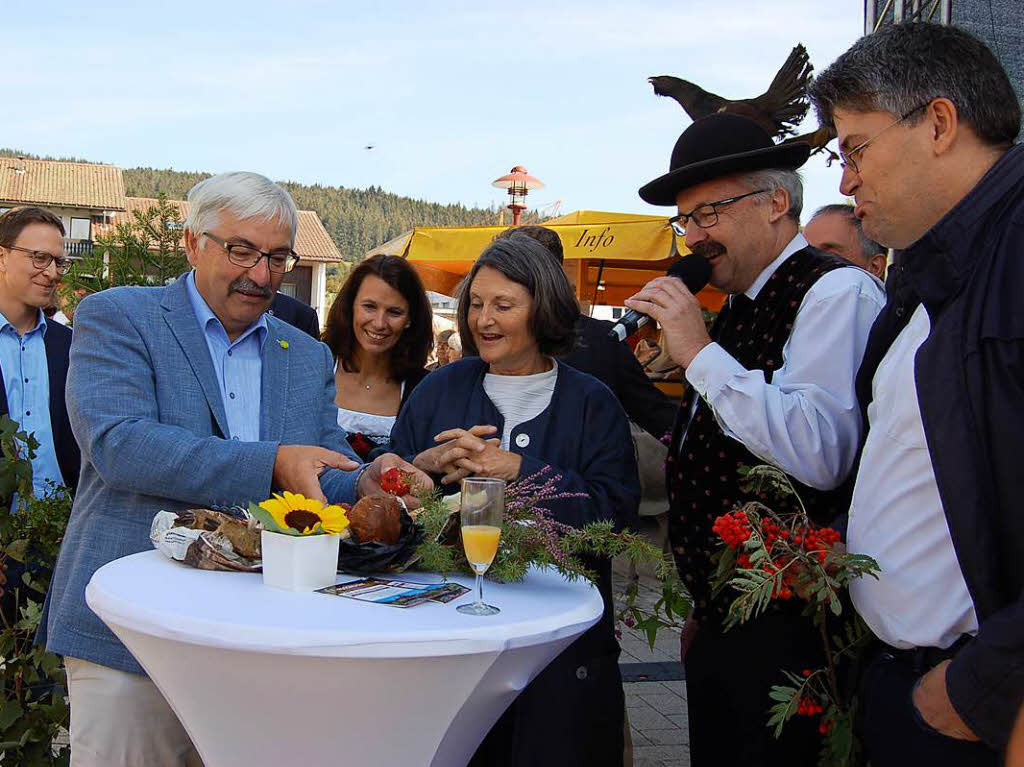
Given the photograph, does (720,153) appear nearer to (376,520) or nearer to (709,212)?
(709,212)

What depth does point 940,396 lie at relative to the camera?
5.36ft

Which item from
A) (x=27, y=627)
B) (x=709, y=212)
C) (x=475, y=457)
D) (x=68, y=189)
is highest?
(x=68, y=189)

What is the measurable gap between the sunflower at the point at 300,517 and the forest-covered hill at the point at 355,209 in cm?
9473

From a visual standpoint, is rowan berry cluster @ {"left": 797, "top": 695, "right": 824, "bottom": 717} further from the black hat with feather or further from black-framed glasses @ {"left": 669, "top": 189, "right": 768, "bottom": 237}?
the black hat with feather

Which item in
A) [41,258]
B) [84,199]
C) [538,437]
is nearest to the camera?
[538,437]

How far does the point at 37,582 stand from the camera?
3.02 m

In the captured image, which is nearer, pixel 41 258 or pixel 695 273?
pixel 695 273

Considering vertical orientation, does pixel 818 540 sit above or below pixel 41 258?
below

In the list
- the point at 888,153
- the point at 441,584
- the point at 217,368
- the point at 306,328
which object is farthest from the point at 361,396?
the point at 888,153

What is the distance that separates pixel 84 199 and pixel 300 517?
56.0m

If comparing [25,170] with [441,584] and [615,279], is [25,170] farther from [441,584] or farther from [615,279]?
[441,584]

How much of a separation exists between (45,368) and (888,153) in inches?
146

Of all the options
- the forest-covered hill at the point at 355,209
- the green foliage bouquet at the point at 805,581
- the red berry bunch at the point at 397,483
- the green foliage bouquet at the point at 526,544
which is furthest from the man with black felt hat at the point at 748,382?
the forest-covered hill at the point at 355,209

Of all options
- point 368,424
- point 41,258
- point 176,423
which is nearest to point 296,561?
point 176,423
